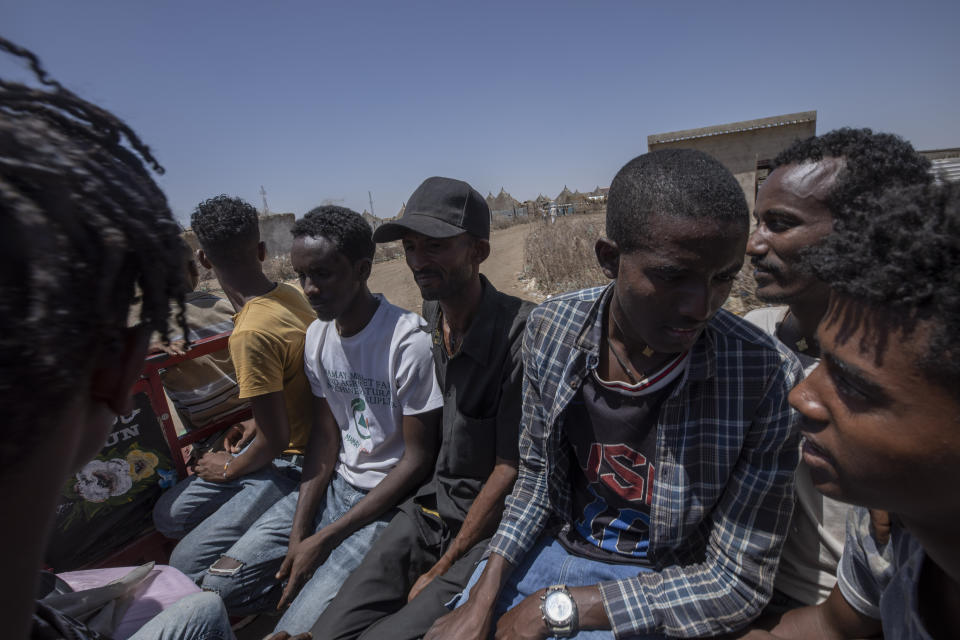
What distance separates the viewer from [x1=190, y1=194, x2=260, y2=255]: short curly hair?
3.16m

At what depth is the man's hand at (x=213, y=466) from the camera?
2.78 m

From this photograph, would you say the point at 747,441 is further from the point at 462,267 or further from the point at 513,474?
the point at 462,267

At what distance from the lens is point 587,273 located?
10.1 metres

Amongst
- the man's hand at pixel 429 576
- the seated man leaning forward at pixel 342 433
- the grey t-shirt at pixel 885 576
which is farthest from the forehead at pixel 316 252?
the grey t-shirt at pixel 885 576

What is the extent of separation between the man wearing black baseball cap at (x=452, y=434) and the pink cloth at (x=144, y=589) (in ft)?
1.94

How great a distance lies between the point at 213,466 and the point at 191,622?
1.37 m

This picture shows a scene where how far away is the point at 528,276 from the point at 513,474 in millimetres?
10448

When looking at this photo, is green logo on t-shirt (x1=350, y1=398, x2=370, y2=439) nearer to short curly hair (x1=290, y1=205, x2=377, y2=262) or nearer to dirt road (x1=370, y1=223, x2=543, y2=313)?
short curly hair (x1=290, y1=205, x2=377, y2=262)

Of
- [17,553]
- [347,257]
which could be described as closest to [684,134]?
[347,257]

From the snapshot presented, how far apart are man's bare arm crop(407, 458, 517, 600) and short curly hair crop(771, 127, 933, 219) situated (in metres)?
1.72

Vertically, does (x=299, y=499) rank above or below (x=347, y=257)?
below

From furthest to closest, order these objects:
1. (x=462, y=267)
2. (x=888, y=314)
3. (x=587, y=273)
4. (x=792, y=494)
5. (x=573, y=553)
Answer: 1. (x=587, y=273)
2. (x=462, y=267)
3. (x=573, y=553)
4. (x=792, y=494)
5. (x=888, y=314)

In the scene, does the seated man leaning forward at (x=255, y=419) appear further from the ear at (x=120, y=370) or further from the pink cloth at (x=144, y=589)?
the ear at (x=120, y=370)

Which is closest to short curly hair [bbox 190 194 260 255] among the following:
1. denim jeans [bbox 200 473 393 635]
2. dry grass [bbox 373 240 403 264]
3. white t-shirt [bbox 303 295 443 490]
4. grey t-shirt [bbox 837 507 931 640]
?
white t-shirt [bbox 303 295 443 490]
